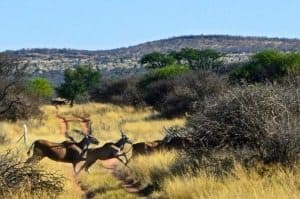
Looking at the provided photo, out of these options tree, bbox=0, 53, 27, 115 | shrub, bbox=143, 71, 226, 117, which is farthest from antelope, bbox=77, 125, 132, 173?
tree, bbox=0, 53, 27, 115

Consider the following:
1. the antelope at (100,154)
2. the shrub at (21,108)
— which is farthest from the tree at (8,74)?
the antelope at (100,154)

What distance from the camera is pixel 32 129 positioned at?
39.6 meters

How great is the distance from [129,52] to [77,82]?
8682cm

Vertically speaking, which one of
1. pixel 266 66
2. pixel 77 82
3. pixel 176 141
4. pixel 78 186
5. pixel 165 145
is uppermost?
pixel 266 66

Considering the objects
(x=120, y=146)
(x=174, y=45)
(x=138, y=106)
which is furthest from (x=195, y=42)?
(x=120, y=146)

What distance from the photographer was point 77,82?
239 feet

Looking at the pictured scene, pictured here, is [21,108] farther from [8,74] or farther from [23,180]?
[23,180]

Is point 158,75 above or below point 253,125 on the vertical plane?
below

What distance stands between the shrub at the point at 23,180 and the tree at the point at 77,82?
5173 centimetres

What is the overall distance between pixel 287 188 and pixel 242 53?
117 m

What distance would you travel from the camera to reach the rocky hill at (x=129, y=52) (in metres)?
128

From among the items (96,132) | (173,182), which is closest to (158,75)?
(96,132)

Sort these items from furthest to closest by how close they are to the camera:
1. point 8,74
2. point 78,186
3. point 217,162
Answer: point 8,74
point 78,186
point 217,162

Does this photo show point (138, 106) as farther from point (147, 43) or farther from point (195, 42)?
point (147, 43)
